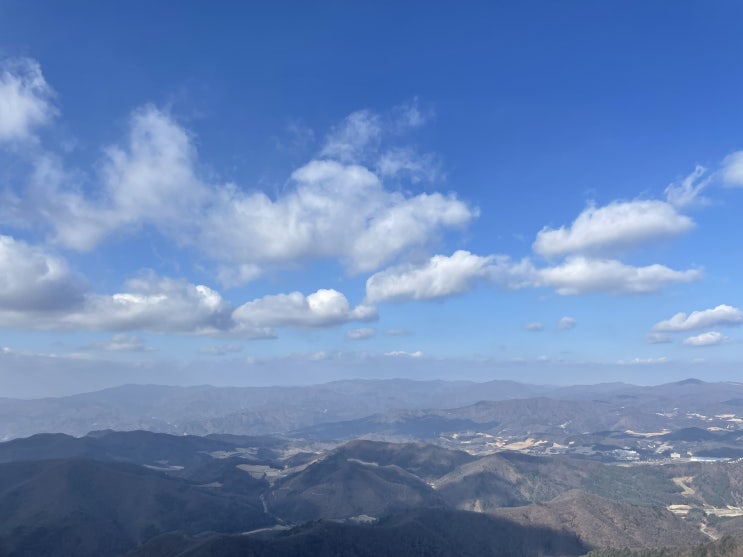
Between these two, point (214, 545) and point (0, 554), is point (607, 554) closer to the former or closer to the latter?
point (214, 545)

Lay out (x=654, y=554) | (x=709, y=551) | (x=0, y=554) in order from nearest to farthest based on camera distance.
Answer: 1. (x=709, y=551)
2. (x=654, y=554)
3. (x=0, y=554)

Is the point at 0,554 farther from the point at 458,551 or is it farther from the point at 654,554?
the point at 654,554

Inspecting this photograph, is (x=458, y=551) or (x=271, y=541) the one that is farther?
(x=458, y=551)

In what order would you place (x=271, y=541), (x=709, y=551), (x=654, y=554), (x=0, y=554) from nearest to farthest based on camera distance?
1. (x=709, y=551)
2. (x=654, y=554)
3. (x=271, y=541)
4. (x=0, y=554)

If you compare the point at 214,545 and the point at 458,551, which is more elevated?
the point at 214,545

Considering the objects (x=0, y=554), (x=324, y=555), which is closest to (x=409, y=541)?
(x=324, y=555)

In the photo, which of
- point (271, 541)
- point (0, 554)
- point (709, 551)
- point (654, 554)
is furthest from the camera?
point (0, 554)

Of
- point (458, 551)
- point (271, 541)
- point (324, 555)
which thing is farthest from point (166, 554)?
point (458, 551)

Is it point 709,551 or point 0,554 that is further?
point 0,554
